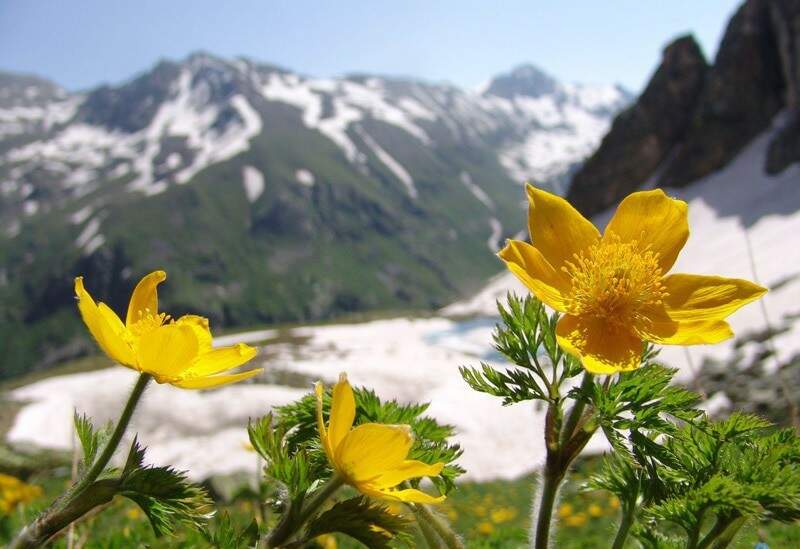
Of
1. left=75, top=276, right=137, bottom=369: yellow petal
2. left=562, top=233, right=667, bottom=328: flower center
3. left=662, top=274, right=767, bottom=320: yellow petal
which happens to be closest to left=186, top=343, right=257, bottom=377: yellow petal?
A: left=75, top=276, right=137, bottom=369: yellow petal

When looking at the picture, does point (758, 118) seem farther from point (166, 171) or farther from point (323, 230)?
point (166, 171)

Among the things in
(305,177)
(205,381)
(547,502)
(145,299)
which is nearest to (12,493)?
(145,299)

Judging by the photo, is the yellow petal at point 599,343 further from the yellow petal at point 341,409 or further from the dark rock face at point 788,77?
the dark rock face at point 788,77

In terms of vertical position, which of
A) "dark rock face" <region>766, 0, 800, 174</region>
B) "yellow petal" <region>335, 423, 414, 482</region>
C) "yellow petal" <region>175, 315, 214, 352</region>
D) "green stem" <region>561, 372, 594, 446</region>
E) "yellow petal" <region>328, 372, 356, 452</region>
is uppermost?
"dark rock face" <region>766, 0, 800, 174</region>

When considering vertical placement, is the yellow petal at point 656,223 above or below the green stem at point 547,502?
above

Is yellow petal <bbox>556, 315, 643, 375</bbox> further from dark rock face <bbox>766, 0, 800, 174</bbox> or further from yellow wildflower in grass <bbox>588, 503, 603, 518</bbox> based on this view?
dark rock face <bbox>766, 0, 800, 174</bbox>

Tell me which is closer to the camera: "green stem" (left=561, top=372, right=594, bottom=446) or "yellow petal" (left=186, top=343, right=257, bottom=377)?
"green stem" (left=561, top=372, right=594, bottom=446)

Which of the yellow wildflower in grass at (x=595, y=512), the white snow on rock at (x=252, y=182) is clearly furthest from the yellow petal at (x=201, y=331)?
the white snow on rock at (x=252, y=182)
